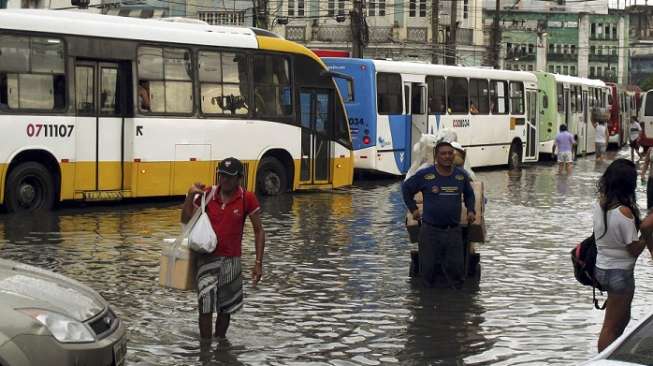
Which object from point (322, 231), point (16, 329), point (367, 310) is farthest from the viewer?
point (322, 231)

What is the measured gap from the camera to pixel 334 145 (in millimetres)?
26469

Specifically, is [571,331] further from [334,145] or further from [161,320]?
[334,145]

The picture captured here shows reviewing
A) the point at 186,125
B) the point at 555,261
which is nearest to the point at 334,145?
the point at 186,125

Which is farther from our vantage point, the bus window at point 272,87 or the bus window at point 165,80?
the bus window at point 272,87

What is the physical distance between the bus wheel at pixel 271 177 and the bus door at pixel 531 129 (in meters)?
17.2

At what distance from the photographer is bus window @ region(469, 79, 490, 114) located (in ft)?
119

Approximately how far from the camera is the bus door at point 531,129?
4084cm

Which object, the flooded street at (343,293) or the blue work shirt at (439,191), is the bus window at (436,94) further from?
the blue work shirt at (439,191)

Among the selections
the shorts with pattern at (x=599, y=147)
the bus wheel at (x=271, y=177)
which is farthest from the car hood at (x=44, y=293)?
the shorts with pattern at (x=599, y=147)

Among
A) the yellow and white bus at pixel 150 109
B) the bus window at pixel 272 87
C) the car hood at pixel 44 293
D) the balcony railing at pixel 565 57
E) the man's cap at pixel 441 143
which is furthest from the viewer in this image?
Answer: the balcony railing at pixel 565 57

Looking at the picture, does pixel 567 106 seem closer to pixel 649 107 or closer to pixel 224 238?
pixel 649 107

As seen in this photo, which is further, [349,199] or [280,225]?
[349,199]

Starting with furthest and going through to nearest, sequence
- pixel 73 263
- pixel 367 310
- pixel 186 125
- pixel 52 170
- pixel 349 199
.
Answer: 1. pixel 349 199
2. pixel 186 125
3. pixel 52 170
4. pixel 73 263
5. pixel 367 310

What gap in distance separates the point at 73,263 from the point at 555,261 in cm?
585
